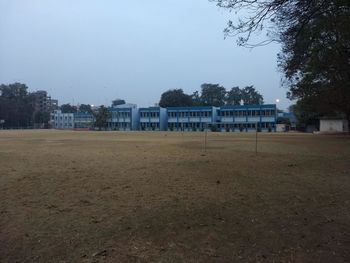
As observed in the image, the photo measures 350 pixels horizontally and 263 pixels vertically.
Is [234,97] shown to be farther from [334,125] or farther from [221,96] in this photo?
[334,125]

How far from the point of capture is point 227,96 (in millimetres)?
170125

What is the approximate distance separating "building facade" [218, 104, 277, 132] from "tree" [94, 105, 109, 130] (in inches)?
1320

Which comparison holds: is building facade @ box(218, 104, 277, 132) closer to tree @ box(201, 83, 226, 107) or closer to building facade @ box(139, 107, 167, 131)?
building facade @ box(139, 107, 167, 131)

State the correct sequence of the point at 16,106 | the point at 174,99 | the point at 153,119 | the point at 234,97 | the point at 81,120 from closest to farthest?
the point at 153,119, the point at 174,99, the point at 16,106, the point at 81,120, the point at 234,97

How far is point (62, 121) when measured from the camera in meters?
170

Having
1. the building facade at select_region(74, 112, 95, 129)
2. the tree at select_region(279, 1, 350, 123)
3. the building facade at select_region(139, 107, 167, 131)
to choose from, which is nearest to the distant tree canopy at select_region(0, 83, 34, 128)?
the building facade at select_region(74, 112, 95, 129)

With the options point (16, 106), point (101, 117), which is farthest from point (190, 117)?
point (16, 106)

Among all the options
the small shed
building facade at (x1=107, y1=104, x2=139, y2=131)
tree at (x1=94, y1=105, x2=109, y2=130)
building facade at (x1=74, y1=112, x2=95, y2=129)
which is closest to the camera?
the small shed

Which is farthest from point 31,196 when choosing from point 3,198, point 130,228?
point 130,228

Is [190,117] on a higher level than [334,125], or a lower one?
higher

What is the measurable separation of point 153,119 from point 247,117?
100 feet

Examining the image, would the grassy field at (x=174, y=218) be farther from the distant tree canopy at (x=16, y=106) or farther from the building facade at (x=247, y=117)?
the distant tree canopy at (x=16, y=106)

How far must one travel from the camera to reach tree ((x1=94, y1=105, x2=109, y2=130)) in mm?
133500

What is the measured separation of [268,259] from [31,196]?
18.3ft
